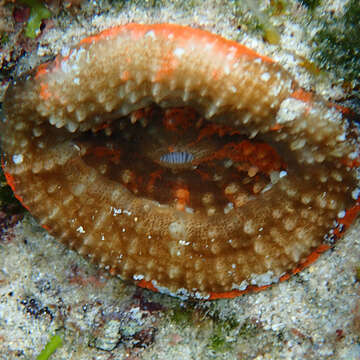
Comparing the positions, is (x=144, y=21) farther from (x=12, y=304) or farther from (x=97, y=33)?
(x=12, y=304)

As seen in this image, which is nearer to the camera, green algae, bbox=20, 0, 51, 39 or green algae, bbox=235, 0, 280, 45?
green algae, bbox=235, 0, 280, 45

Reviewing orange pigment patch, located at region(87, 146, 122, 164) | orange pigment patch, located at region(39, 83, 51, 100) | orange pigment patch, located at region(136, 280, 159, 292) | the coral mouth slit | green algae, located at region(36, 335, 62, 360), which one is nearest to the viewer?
orange pigment patch, located at region(39, 83, 51, 100)

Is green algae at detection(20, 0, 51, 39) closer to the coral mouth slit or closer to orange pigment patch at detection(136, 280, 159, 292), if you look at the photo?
the coral mouth slit

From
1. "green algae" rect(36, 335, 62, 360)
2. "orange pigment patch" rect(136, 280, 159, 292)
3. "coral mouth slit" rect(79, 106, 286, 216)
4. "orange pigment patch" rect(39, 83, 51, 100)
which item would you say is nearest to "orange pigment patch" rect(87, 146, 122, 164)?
"coral mouth slit" rect(79, 106, 286, 216)

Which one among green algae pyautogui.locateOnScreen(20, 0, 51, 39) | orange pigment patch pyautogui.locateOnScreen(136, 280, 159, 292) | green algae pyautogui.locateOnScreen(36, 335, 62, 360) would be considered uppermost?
green algae pyautogui.locateOnScreen(20, 0, 51, 39)

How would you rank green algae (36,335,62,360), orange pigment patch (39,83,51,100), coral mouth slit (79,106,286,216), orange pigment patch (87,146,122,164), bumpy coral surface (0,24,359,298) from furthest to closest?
green algae (36,335,62,360), orange pigment patch (87,146,122,164), coral mouth slit (79,106,286,216), orange pigment patch (39,83,51,100), bumpy coral surface (0,24,359,298)

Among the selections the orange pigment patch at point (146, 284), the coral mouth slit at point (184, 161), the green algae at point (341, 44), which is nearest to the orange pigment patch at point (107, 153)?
the coral mouth slit at point (184, 161)

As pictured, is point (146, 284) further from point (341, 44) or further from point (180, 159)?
point (341, 44)

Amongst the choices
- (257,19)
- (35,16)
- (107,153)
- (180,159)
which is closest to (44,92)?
(35,16)

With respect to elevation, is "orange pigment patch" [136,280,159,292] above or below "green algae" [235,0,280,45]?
below

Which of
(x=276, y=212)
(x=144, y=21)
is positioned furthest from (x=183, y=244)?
(x=144, y=21)
